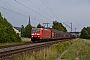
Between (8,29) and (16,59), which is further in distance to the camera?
(8,29)

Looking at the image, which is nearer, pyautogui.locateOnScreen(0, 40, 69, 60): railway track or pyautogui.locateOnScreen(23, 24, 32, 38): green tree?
pyautogui.locateOnScreen(0, 40, 69, 60): railway track

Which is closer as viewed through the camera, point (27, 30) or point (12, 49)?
point (12, 49)

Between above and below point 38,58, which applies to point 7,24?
above

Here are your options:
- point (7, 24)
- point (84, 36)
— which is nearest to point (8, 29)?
point (7, 24)

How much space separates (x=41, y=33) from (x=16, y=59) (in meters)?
33.1

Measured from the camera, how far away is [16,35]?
1841 inches

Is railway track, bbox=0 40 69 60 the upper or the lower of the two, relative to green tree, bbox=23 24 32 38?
lower

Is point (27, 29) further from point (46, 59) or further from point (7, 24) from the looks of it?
point (46, 59)

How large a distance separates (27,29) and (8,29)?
49719 mm

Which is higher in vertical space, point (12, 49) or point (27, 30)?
point (27, 30)

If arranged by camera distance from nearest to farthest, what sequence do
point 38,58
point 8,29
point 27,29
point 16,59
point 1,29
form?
point 16,59 < point 38,58 < point 1,29 < point 8,29 < point 27,29

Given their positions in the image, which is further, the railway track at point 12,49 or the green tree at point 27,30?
the green tree at point 27,30

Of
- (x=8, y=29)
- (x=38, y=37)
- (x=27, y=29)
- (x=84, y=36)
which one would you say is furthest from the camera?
(x=84, y=36)

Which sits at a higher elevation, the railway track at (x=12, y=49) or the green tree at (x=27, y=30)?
the green tree at (x=27, y=30)
